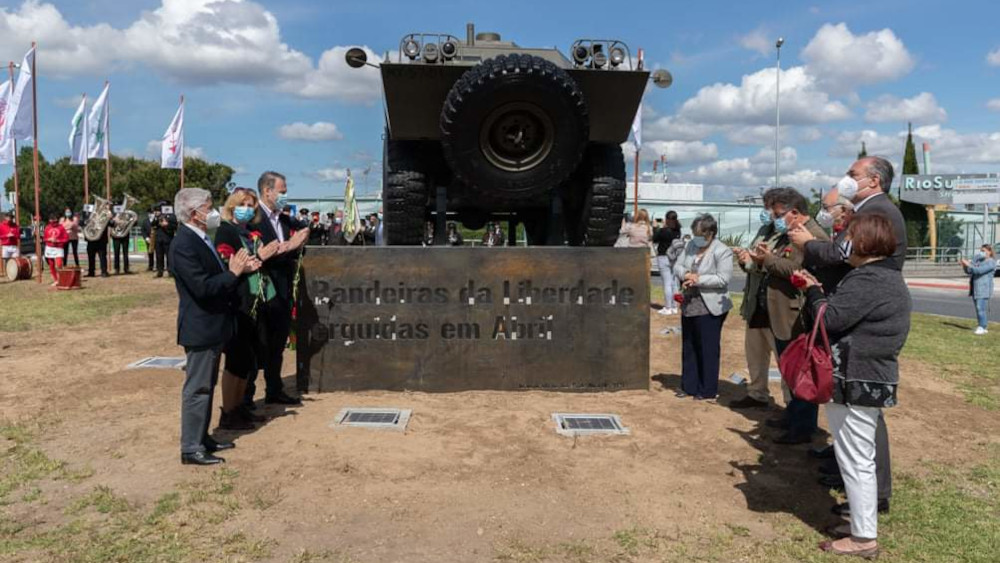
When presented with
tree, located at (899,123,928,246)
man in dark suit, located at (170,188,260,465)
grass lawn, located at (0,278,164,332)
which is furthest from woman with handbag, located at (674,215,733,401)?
tree, located at (899,123,928,246)

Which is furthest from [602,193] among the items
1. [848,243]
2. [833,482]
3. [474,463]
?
[848,243]

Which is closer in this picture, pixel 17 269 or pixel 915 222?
pixel 17 269

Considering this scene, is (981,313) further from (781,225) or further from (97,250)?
(97,250)

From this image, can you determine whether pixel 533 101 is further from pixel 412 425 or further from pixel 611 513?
pixel 611 513

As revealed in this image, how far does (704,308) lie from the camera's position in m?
6.28

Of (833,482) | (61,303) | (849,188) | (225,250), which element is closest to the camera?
(849,188)

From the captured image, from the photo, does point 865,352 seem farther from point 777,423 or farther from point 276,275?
point 276,275

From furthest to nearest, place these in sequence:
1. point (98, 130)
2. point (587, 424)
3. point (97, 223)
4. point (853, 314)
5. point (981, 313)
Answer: point (98, 130), point (97, 223), point (981, 313), point (587, 424), point (853, 314)

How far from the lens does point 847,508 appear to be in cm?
378

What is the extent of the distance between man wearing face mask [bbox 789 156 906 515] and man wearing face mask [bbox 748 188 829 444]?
3.91 ft

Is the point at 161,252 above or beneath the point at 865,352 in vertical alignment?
above

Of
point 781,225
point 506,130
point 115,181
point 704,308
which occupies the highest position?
point 115,181

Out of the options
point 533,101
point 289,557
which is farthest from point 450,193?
point 289,557

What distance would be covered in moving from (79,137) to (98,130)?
55 cm
